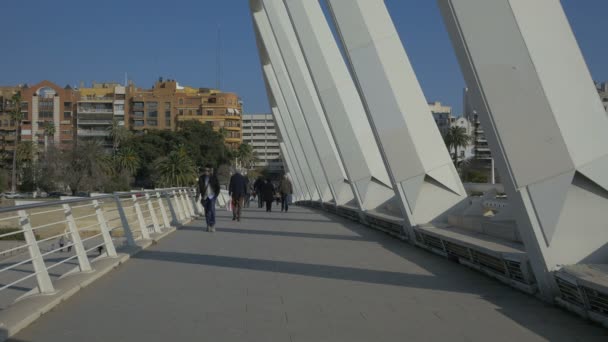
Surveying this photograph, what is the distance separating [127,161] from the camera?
99.3 m

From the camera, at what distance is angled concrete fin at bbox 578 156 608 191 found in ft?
20.3

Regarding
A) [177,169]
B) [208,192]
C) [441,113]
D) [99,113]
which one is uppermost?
[99,113]

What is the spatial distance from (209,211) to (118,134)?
10639 cm

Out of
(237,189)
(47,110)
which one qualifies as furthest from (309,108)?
(47,110)

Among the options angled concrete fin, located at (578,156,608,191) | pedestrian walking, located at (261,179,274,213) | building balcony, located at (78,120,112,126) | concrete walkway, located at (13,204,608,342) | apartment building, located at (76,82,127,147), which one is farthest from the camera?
building balcony, located at (78,120,112,126)

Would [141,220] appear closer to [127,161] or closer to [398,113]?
[398,113]

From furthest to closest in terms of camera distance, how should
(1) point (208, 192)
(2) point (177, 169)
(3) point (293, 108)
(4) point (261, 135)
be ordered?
(4) point (261, 135) → (2) point (177, 169) → (3) point (293, 108) → (1) point (208, 192)

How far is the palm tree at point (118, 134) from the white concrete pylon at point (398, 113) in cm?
10802

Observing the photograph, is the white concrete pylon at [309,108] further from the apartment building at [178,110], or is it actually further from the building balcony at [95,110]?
the building balcony at [95,110]

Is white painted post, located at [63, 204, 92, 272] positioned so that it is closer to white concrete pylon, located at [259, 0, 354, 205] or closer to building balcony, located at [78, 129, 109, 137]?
white concrete pylon, located at [259, 0, 354, 205]

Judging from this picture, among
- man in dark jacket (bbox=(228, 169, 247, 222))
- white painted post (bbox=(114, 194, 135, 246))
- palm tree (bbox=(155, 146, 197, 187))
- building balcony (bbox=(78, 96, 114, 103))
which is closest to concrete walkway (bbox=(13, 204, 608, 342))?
white painted post (bbox=(114, 194, 135, 246))

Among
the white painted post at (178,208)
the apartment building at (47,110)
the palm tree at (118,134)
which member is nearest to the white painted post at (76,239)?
the white painted post at (178,208)

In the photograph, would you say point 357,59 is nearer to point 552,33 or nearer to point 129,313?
point 552,33

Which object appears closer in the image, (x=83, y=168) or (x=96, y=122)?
(x=83, y=168)
